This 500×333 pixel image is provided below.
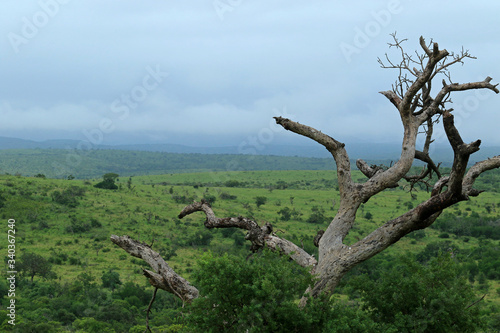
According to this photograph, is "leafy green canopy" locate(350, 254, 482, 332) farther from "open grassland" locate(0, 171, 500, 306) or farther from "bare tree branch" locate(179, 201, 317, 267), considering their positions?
"open grassland" locate(0, 171, 500, 306)

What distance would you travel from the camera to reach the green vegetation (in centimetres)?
931

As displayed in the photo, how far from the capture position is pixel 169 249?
47781 mm

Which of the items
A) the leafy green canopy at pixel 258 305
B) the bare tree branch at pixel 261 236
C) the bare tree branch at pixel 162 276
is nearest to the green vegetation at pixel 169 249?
the leafy green canopy at pixel 258 305

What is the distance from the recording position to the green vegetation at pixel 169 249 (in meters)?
9.31

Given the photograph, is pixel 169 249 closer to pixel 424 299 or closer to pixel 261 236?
pixel 261 236

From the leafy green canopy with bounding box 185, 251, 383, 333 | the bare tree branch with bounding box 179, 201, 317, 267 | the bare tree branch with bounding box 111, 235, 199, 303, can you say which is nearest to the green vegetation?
the leafy green canopy with bounding box 185, 251, 383, 333

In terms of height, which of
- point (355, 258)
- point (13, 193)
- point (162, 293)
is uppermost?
point (355, 258)

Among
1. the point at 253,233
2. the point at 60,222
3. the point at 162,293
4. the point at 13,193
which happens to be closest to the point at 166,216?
the point at 60,222

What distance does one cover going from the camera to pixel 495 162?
8211mm

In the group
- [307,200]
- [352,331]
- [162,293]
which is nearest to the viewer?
[352,331]

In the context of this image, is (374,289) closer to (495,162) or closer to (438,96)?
(495,162)

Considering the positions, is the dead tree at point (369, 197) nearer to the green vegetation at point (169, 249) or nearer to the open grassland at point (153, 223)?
the green vegetation at point (169, 249)

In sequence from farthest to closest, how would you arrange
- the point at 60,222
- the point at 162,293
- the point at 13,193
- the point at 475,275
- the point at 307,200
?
the point at 307,200
the point at 13,193
the point at 60,222
the point at 475,275
the point at 162,293

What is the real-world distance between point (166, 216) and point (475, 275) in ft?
120
